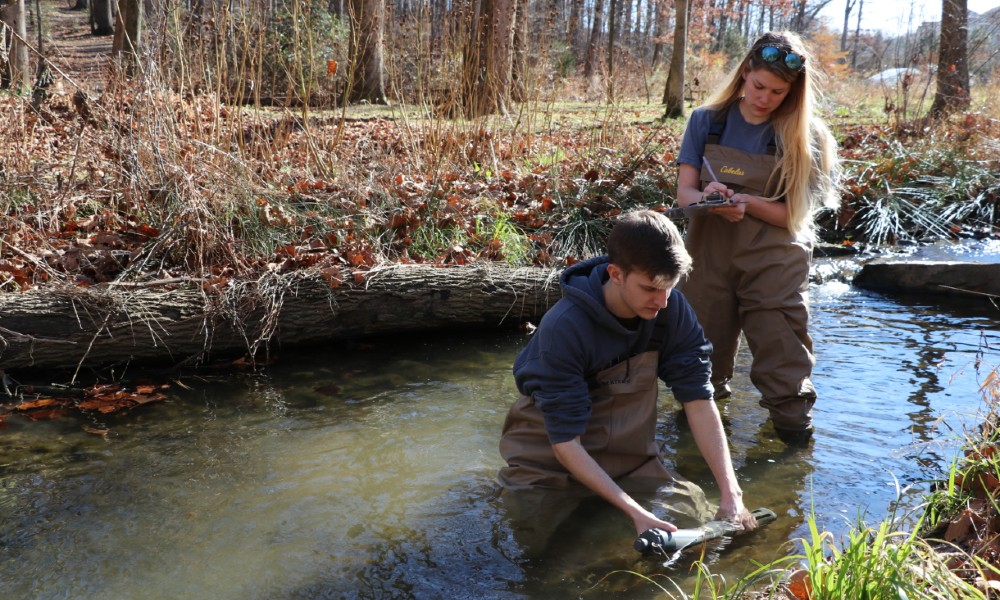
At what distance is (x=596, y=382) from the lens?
10.2ft

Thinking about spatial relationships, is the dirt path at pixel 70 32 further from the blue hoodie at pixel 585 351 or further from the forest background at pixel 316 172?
the blue hoodie at pixel 585 351

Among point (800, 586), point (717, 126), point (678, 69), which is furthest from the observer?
point (678, 69)

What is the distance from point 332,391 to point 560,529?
216 centimetres

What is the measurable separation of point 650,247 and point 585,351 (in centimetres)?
49

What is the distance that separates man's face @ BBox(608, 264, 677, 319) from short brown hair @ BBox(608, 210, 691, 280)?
21mm

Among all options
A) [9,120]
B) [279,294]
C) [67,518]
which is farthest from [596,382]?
[9,120]

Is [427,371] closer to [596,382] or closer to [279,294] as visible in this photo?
[279,294]

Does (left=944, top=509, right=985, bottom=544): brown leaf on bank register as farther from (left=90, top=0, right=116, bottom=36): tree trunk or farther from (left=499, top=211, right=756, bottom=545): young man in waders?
(left=90, top=0, right=116, bottom=36): tree trunk

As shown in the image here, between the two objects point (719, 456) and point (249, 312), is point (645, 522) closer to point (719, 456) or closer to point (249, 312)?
point (719, 456)

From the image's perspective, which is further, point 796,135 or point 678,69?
point 678,69

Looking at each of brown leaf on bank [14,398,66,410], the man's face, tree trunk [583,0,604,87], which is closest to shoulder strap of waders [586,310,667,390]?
the man's face

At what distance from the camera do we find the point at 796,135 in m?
3.68

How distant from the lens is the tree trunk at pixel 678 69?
13.5 meters

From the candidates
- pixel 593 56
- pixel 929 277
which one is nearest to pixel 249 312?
pixel 929 277
